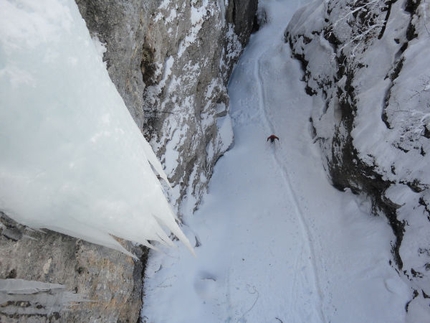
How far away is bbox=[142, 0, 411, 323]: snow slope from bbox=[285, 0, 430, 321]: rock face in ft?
1.41

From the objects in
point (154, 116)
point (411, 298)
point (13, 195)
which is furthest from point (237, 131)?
point (13, 195)

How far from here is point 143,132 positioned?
259 inches

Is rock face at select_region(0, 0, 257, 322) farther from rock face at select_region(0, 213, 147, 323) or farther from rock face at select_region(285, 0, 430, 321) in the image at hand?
rock face at select_region(285, 0, 430, 321)

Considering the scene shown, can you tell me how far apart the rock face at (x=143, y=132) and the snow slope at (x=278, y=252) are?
677 mm

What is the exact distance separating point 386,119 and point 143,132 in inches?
218

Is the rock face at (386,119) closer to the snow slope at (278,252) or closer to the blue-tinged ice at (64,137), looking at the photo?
the snow slope at (278,252)

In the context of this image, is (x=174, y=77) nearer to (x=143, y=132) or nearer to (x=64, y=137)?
(x=143, y=132)

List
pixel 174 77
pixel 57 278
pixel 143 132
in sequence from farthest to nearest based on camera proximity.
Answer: pixel 174 77 → pixel 143 132 → pixel 57 278

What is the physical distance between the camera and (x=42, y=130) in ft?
8.32

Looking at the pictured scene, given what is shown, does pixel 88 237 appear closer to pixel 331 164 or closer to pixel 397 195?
pixel 397 195

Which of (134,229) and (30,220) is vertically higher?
(30,220)

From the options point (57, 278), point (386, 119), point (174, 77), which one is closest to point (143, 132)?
point (174, 77)

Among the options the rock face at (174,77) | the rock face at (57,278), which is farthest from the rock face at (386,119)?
the rock face at (57,278)

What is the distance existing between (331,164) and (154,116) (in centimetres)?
513
